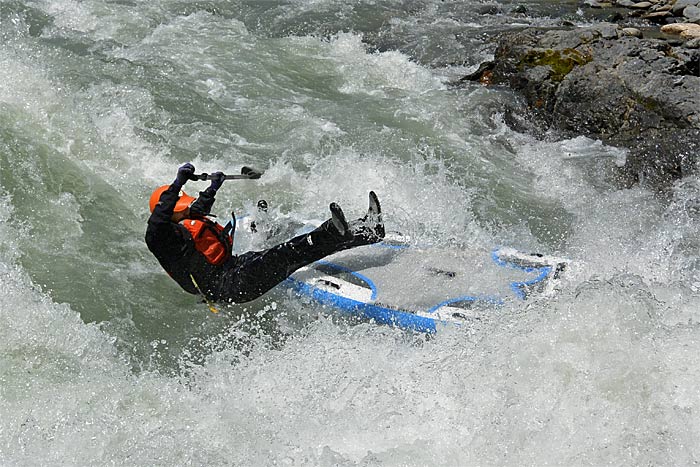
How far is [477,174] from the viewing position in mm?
7914

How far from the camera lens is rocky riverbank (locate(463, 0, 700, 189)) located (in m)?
7.59

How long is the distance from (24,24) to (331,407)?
9307 mm

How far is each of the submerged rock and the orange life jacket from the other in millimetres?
4483

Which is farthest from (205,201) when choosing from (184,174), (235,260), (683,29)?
(683,29)

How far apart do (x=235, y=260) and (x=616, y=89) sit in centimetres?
522

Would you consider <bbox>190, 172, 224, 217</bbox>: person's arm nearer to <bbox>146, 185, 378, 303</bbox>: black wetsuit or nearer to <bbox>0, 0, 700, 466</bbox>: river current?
<bbox>146, 185, 378, 303</bbox>: black wetsuit

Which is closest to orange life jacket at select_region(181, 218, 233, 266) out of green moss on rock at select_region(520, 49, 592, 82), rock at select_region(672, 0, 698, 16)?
green moss on rock at select_region(520, 49, 592, 82)

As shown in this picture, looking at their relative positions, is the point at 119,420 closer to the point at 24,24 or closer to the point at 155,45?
the point at 155,45

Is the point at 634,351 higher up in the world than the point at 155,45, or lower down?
lower down

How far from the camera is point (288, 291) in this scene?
5.76 metres

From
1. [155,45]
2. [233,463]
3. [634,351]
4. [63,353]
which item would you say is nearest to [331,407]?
[233,463]

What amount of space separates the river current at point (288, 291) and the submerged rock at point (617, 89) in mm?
280

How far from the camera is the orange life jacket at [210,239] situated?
17.5 ft

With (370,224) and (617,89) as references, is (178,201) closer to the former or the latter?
(370,224)
